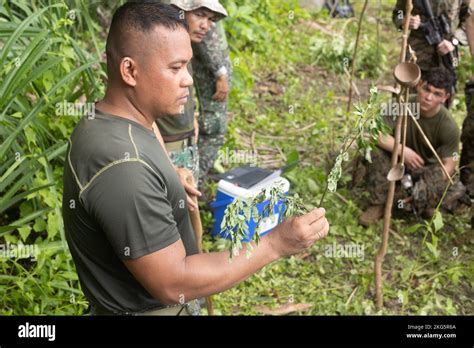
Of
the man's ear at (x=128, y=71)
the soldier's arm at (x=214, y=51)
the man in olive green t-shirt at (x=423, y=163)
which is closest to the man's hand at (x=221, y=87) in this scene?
the soldier's arm at (x=214, y=51)

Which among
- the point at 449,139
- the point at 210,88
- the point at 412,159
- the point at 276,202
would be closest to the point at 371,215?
the point at 412,159

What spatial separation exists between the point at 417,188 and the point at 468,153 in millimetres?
409

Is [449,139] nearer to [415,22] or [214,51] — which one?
[415,22]

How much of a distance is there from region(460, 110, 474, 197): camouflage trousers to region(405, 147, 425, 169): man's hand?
0.29m

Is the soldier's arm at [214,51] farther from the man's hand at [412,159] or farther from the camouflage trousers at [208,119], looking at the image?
the man's hand at [412,159]

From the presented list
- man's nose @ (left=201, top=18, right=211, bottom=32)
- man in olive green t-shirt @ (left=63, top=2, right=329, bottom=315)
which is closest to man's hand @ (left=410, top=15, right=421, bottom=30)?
man's nose @ (left=201, top=18, right=211, bottom=32)

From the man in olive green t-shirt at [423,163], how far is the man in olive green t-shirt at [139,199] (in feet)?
8.59

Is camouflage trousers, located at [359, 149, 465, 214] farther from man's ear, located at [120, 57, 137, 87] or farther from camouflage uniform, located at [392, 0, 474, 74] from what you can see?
man's ear, located at [120, 57, 137, 87]

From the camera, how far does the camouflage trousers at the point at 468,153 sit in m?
4.17

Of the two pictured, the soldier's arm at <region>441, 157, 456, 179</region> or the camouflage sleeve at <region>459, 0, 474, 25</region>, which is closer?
the soldier's arm at <region>441, 157, 456, 179</region>

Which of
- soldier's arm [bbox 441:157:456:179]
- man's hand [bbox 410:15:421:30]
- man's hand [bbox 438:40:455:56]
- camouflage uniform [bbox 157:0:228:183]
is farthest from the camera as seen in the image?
man's hand [bbox 438:40:455:56]

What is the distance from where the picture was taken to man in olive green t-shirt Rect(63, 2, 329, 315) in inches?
64.1

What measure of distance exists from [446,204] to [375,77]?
248 centimetres

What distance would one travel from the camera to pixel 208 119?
4.25 metres
